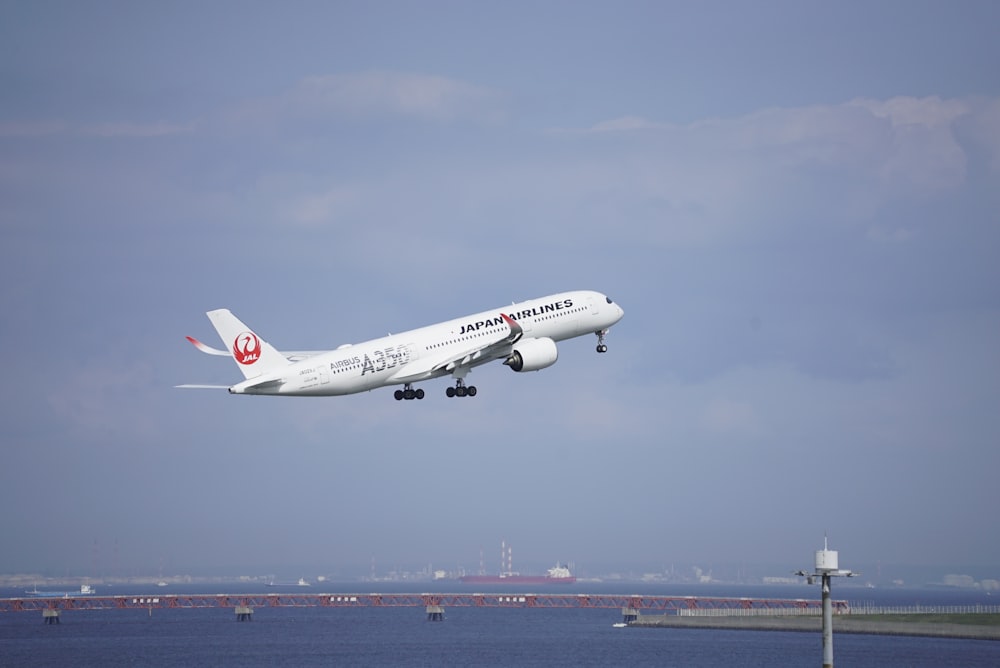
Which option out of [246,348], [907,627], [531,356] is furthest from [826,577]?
[907,627]

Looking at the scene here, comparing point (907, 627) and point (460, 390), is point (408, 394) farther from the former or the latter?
point (907, 627)

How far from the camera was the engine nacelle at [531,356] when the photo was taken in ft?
305

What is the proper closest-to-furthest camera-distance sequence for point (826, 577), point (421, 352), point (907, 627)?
1. point (826, 577)
2. point (421, 352)
3. point (907, 627)

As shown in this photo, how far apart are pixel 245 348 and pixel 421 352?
37.0 feet

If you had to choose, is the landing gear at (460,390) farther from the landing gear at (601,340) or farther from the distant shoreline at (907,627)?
the distant shoreline at (907,627)

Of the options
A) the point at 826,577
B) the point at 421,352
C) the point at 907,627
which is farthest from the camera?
the point at 907,627

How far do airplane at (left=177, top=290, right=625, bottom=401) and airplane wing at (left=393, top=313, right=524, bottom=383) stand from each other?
0.06 meters

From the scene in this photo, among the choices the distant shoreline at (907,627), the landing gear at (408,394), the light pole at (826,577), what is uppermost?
the landing gear at (408,394)

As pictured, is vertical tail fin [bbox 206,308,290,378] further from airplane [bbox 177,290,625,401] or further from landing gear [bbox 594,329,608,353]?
landing gear [bbox 594,329,608,353]

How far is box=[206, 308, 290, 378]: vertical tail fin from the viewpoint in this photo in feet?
279

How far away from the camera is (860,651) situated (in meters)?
178

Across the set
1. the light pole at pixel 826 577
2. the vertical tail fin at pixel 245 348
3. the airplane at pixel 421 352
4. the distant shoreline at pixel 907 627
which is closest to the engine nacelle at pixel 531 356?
the airplane at pixel 421 352

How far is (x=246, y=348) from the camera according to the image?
8550 cm

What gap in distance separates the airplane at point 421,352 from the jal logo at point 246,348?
6 cm
